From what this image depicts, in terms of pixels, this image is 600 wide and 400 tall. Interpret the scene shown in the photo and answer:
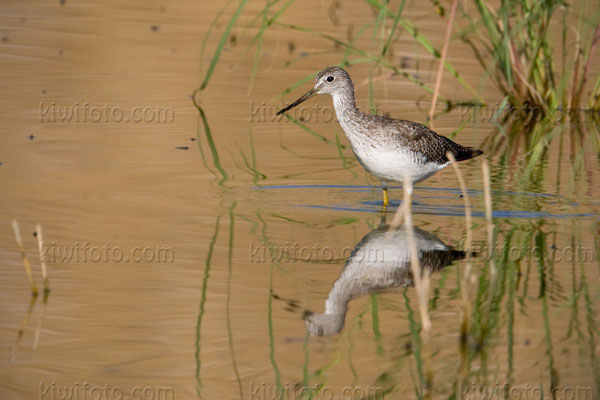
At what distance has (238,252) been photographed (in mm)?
7852

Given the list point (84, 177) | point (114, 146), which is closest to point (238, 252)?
point (84, 177)

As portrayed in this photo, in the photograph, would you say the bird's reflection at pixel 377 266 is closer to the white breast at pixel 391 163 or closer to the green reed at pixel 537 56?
the white breast at pixel 391 163

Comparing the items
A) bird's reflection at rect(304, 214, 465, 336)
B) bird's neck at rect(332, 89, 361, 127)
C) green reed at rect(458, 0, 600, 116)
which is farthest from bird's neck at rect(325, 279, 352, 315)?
green reed at rect(458, 0, 600, 116)

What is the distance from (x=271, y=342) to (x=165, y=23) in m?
13.9

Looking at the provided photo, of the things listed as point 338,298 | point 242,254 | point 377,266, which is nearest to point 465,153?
point 377,266

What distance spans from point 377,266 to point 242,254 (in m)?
1.02

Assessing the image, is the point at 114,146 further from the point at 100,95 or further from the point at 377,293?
the point at 377,293

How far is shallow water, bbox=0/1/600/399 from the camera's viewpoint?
574 centimetres

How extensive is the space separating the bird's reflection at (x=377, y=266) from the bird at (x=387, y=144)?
22.9 inches

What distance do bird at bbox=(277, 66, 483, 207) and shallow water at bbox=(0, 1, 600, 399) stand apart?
1.22ft

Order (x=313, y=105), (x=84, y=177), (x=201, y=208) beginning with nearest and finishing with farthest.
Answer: (x=201, y=208) → (x=84, y=177) → (x=313, y=105)

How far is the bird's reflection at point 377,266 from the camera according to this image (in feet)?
21.3

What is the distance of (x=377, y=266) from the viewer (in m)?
7.50

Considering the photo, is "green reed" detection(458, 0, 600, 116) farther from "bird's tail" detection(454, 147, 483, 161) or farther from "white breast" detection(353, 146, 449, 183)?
"white breast" detection(353, 146, 449, 183)
